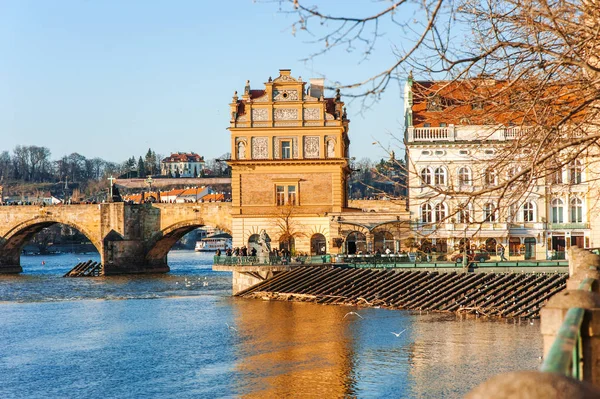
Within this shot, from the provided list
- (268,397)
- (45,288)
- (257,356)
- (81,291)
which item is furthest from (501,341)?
(45,288)

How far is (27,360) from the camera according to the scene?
2731 cm

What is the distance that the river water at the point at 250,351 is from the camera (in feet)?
72.3

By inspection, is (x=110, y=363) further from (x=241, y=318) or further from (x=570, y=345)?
(x=570, y=345)

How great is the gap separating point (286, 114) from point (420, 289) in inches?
698

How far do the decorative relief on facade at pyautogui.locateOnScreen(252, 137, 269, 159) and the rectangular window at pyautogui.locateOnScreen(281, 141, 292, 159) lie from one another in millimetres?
862

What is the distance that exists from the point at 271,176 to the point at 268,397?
1385 inches

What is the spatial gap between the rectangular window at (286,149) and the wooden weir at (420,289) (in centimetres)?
1001

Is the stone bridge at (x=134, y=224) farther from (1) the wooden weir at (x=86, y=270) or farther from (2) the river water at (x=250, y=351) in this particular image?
(2) the river water at (x=250, y=351)

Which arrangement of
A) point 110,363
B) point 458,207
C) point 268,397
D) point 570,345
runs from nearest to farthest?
point 570,345 < point 458,207 < point 268,397 < point 110,363

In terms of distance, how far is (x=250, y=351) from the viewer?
91.1 feet

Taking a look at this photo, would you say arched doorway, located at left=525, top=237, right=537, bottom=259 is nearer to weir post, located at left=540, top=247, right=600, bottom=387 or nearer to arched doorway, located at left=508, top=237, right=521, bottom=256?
arched doorway, located at left=508, top=237, right=521, bottom=256

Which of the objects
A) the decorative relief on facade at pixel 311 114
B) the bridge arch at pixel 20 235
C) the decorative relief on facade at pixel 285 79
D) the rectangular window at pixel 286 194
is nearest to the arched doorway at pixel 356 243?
the rectangular window at pixel 286 194

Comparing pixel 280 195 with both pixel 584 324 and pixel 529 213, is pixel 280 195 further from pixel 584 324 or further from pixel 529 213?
pixel 584 324

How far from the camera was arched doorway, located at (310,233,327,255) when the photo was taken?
54812mm
